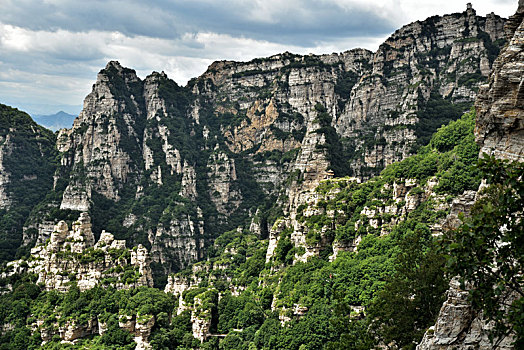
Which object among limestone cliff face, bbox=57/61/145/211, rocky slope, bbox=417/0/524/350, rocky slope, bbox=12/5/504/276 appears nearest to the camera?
rocky slope, bbox=417/0/524/350

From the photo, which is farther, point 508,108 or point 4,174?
point 4,174

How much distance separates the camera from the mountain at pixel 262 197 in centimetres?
4653

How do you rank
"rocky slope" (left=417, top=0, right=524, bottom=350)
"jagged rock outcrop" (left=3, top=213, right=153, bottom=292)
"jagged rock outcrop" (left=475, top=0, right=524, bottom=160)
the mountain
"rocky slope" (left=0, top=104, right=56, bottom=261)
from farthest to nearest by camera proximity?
"rocky slope" (left=0, top=104, right=56, bottom=261) → "jagged rock outcrop" (left=3, top=213, right=153, bottom=292) → the mountain → "jagged rock outcrop" (left=475, top=0, right=524, bottom=160) → "rocky slope" (left=417, top=0, right=524, bottom=350)

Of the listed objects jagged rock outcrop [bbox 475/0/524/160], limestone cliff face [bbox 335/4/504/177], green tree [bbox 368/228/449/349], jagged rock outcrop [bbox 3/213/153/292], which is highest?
limestone cliff face [bbox 335/4/504/177]

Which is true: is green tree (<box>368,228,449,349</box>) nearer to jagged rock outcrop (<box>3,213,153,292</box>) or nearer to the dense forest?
the dense forest

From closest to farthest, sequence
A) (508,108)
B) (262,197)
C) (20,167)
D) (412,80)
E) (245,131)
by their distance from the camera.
Answer: (508,108) → (412,80) → (20,167) → (262,197) → (245,131)

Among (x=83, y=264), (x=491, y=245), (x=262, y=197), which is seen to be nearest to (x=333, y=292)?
(x=491, y=245)

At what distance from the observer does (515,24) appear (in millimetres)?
26203

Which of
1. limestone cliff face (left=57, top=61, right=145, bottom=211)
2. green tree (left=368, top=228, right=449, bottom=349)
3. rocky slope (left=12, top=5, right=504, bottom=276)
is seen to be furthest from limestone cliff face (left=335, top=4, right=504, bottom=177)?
green tree (left=368, top=228, right=449, bottom=349)

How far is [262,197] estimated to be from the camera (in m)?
166

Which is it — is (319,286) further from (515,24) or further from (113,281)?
(113,281)

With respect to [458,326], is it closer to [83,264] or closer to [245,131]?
[83,264]

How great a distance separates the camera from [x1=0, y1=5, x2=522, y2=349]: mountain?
153 ft

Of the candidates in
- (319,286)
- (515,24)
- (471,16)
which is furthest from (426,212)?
(471,16)
